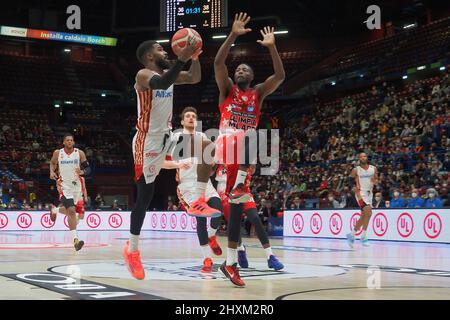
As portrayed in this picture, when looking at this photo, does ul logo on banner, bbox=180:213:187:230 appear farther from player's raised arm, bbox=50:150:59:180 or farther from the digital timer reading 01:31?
player's raised arm, bbox=50:150:59:180

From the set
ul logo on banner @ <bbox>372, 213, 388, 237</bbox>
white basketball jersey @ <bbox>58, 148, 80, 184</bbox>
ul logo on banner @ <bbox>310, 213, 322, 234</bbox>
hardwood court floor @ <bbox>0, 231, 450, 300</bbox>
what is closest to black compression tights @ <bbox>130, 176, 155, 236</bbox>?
hardwood court floor @ <bbox>0, 231, 450, 300</bbox>

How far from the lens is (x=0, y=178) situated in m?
28.2

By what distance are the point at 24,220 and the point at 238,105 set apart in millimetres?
19004

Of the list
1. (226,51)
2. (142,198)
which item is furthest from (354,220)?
(142,198)

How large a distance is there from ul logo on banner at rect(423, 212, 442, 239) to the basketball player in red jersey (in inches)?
385

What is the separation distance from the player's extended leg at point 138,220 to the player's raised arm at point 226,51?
1.36 metres

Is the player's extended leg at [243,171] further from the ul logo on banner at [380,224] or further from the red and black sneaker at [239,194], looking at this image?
the ul logo on banner at [380,224]

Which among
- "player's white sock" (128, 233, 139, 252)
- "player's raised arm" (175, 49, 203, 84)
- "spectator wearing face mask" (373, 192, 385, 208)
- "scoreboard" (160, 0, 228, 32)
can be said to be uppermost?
"scoreboard" (160, 0, 228, 32)

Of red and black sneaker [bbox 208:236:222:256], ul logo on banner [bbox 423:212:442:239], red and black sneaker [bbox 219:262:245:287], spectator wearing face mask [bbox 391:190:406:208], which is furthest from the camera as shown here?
spectator wearing face mask [bbox 391:190:406:208]

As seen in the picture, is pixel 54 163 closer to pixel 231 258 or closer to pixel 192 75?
pixel 192 75

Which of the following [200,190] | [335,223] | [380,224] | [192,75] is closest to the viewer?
[192,75]

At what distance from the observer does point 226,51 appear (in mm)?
6324

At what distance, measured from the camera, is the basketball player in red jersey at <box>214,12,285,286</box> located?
6270 millimetres
